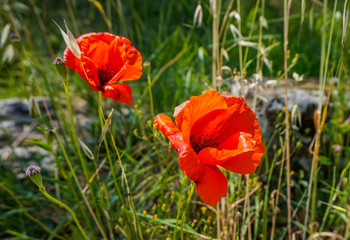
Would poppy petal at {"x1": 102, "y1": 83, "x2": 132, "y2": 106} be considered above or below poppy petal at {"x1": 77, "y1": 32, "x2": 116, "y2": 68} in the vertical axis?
below

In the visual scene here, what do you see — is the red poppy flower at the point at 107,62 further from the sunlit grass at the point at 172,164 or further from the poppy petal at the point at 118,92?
the sunlit grass at the point at 172,164

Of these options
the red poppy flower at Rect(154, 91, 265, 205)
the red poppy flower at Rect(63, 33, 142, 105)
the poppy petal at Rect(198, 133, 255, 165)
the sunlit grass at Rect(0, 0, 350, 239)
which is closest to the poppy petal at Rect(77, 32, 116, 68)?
the red poppy flower at Rect(63, 33, 142, 105)

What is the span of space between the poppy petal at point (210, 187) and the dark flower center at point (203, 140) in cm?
13

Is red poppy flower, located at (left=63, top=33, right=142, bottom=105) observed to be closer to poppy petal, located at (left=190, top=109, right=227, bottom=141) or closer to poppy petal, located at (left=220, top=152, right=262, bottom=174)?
poppy petal, located at (left=190, top=109, right=227, bottom=141)

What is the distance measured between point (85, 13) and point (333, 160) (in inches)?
121

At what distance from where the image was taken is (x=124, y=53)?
1.07 metres

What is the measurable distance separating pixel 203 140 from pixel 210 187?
19 centimetres

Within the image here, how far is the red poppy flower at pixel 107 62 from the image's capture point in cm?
100

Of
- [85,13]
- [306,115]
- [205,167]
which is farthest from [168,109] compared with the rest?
[85,13]

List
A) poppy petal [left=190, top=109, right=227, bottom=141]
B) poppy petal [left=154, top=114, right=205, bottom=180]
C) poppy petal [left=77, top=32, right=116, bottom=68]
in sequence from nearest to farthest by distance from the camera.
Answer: poppy petal [left=154, top=114, right=205, bottom=180] < poppy petal [left=190, top=109, right=227, bottom=141] < poppy petal [left=77, top=32, right=116, bottom=68]

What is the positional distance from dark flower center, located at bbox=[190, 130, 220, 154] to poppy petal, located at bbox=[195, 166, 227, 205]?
0.13 meters

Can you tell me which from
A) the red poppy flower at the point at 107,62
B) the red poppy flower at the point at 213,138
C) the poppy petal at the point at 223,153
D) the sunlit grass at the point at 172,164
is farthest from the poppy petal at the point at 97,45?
the poppy petal at the point at 223,153

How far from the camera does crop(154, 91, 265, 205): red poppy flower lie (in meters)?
0.84

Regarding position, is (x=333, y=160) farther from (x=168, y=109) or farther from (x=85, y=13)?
(x=85, y=13)
